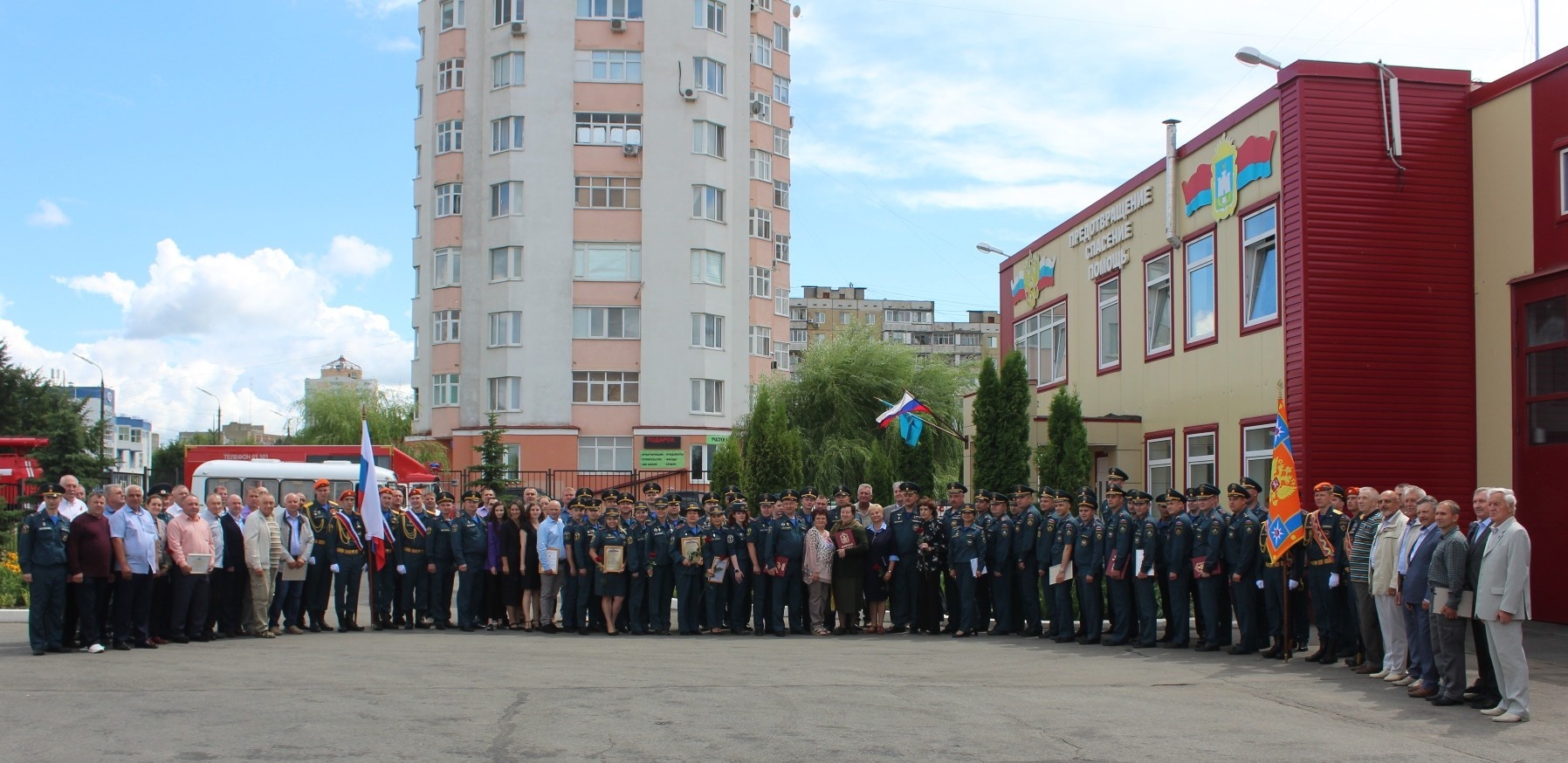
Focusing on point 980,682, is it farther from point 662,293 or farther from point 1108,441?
point 662,293

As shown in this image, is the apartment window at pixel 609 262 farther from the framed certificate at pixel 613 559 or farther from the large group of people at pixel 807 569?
the framed certificate at pixel 613 559

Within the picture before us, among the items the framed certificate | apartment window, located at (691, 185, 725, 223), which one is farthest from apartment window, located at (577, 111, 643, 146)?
the framed certificate

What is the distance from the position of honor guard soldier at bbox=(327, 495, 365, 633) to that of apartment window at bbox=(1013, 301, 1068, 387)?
1435 centimetres

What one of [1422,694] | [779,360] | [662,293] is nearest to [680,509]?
[1422,694]

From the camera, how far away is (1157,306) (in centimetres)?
2277

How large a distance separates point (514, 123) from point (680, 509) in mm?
34064

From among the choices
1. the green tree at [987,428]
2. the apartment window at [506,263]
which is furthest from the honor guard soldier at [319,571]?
the apartment window at [506,263]

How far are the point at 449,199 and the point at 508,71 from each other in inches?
219

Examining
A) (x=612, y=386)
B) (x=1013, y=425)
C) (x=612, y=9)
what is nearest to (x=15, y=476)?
(x=612, y=386)

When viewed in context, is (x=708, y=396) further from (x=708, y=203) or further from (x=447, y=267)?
(x=447, y=267)

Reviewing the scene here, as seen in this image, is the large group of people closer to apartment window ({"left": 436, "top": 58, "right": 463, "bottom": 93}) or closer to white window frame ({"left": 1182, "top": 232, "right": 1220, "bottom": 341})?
white window frame ({"left": 1182, "top": 232, "right": 1220, "bottom": 341})

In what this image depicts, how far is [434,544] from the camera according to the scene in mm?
18516

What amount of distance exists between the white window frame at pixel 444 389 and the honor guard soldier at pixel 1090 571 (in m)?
38.9

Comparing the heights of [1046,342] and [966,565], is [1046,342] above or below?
above
